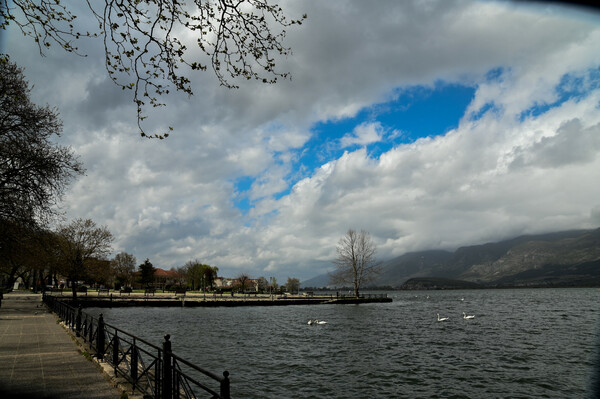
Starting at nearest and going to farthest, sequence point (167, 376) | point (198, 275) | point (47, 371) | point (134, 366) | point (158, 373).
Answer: point (167, 376)
point (158, 373)
point (134, 366)
point (47, 371)
point (198, 275)

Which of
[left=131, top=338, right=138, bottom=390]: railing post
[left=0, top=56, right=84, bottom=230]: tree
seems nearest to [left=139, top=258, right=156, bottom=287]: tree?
[left=0, top=56, right=84, bottom=230]: tree

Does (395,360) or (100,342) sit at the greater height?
(100,342)

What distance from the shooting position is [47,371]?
33.1ft

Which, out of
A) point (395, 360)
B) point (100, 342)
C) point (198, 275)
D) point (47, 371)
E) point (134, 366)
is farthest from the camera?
point (198, 275)

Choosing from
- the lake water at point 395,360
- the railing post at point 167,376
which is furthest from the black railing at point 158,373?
the lake water at point 395,360

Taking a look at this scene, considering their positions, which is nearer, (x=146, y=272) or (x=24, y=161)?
(x=24, y=161)

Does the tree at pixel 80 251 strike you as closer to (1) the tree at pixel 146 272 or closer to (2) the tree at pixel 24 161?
(2) the tree at pixel 24 161

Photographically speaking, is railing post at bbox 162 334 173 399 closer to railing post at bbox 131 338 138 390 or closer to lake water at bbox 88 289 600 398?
railing post at bbox 131 338 138 390

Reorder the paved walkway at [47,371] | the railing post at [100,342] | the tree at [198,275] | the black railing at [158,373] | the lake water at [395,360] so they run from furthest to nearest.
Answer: the tree at [198,275]
the lake water at [395,360]
the railing post at [100,342]
the paved walkway at [47,371]
the black railing at [158,373]

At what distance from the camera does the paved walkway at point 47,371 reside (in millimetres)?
8211

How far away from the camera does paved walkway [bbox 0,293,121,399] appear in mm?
8211

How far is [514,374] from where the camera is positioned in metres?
16.1

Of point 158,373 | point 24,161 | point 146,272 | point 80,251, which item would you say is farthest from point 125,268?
point 158,373

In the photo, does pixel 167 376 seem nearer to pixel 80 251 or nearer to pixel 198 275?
pixel 80 251
